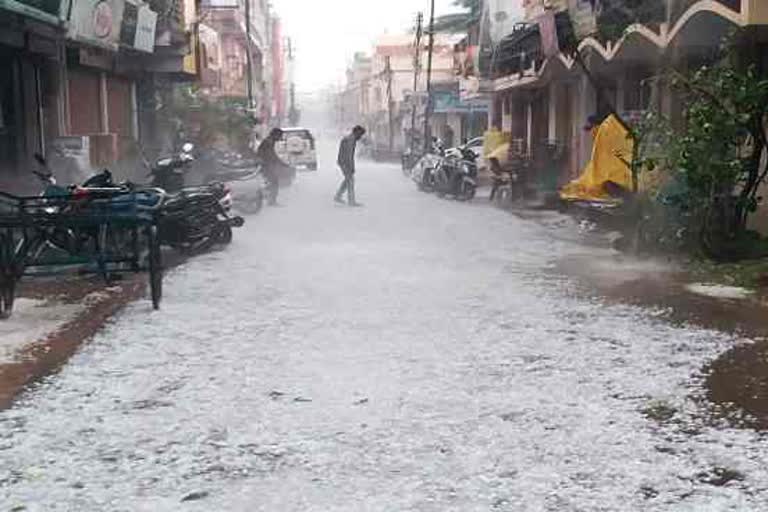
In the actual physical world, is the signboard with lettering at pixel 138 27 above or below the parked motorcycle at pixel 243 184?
above

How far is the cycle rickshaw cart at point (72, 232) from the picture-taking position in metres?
7.74

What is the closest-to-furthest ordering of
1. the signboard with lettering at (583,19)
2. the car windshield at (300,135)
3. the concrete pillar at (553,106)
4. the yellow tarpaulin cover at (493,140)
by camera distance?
the signboard with lettering at (583,19) → the concrete pillar at (553,106) → the yellow tarpaulin cover at (493,140) → the car windshield at (300,135)

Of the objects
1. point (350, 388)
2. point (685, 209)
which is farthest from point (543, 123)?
point (350, 388)

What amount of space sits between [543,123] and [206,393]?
22.1 metres

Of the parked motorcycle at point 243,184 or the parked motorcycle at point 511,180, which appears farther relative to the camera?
the parked motorcycle at point 511,180

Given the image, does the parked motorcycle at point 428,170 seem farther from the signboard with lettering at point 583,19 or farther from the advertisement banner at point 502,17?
the advertisement banner at point 502,17

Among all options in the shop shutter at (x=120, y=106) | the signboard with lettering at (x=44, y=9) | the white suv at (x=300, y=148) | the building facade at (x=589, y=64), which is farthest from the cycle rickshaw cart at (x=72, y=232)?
the white suv at (x=300, y=148)

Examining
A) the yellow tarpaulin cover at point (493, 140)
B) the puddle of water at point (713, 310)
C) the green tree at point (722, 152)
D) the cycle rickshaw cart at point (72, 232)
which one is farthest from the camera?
the yellow tarpaulin cover at point (493, 140)

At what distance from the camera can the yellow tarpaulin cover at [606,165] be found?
1332cm

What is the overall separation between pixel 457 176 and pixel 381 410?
16.0 metres

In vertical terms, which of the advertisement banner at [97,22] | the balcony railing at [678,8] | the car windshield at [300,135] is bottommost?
the car windshield at [300,135]

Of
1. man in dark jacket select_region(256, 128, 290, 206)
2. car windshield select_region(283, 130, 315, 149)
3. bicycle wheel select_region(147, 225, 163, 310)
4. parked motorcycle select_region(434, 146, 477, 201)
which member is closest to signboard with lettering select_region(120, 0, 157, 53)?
man in dark jacket select_region(256, 128, 290, 206)

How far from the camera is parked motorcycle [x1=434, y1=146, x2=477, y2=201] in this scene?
20.8 m

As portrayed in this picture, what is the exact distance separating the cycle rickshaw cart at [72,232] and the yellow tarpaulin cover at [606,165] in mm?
6868
